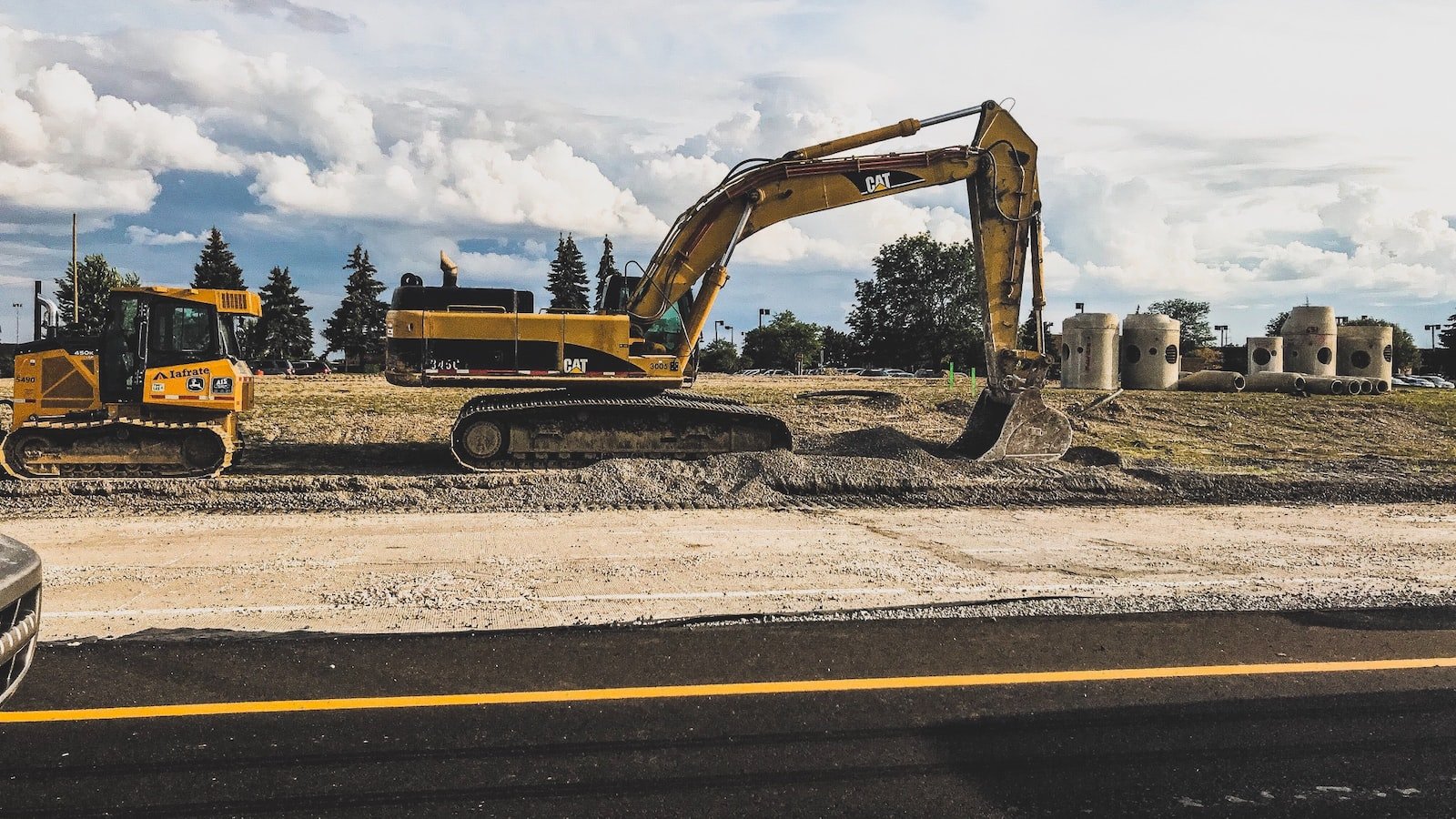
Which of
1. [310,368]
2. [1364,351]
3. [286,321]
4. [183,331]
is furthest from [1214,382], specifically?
[286,321]

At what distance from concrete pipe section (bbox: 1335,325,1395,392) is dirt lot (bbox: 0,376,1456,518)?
35.3 ft

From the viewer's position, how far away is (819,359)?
4331 inches

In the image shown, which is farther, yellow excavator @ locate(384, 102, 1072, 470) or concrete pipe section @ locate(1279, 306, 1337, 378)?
concrete pipe section @ locate(1279, 306, 1337, 378)

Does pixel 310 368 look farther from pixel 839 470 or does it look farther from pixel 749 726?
pixel 749 726

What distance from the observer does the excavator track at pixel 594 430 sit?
14.7 metres

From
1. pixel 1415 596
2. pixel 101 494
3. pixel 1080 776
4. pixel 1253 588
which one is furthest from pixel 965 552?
pixel 101 494

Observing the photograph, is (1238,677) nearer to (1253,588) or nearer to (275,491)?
(1253,588)

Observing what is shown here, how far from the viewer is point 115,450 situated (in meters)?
14.3

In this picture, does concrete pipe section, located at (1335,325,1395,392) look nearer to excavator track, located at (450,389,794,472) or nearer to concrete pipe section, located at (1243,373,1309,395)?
concrete pipe section, located at (1243,373,1309,395)

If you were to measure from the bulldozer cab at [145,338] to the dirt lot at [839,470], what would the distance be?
Result: 1.86 metres

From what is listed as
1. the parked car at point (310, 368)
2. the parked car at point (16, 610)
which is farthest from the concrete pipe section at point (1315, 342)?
the parked car at point (310, 368)

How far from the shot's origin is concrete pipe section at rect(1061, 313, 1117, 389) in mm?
31656

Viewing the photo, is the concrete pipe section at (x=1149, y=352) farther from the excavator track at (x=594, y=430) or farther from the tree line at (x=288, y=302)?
the tree line at (x=288, y=302)

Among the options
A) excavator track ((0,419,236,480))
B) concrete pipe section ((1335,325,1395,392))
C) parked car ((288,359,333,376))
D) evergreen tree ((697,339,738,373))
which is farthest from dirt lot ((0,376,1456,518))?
evergreen tree ((697,339,738,373))
